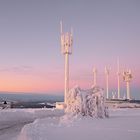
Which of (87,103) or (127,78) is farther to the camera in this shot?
(127,78)

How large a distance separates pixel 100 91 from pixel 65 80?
3142 cm

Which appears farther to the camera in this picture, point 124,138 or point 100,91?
point 100,91

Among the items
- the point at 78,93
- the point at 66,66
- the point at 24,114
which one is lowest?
the point at 24,114

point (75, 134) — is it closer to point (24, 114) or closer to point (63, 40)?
point (24, 114)

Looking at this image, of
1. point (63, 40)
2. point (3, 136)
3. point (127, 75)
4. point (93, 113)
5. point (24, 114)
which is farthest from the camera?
point (127, 75)

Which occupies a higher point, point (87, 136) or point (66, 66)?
point (66, 66)

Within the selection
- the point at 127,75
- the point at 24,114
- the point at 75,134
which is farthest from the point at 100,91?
the point at 127,75

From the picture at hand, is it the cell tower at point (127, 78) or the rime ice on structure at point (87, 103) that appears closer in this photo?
the rime ice on structure at point (87, 103)

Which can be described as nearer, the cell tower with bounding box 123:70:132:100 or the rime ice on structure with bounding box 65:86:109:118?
the rime ice on structure with bounding box 65:86:109:118

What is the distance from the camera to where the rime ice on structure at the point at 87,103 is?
109 ft

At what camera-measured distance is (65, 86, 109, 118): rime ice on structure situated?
109 ft

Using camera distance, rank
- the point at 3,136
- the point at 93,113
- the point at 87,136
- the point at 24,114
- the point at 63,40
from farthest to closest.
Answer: the point at 63,40 < the point at 24,114 < the point at 93,113 < the point at 3,136 < the point at 87,136

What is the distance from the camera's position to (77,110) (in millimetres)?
33344

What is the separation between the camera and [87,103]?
111 feet
